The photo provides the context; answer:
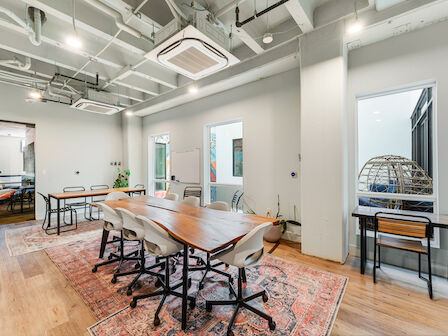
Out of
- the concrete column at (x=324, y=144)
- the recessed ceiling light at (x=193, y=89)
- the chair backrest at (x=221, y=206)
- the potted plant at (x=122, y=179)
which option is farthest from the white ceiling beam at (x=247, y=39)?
the potted plant at (x=122, y=179)

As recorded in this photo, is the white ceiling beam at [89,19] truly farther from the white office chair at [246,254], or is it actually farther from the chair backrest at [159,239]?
the white office chair at [246,254]

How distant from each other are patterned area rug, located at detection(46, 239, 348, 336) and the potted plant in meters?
3.90

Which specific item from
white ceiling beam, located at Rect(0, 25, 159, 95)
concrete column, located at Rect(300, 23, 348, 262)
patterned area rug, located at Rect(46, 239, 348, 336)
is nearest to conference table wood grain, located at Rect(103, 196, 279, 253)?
patterned area rug, located at Rect(46, 239, 348, 336)

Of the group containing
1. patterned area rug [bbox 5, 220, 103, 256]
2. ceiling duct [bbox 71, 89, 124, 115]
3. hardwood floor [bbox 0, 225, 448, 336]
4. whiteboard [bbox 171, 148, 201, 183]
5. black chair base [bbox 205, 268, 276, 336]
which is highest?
→ ceiling duct [bbox 71, 89, 124, 115]

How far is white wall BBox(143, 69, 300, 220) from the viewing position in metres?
3.73

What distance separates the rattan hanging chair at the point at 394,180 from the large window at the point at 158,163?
5.41 meters

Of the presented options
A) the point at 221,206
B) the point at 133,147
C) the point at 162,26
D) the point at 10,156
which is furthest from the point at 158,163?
the point at 162,26

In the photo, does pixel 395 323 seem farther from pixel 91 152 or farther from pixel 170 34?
pixel 91 152

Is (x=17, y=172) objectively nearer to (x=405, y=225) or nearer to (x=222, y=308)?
(x=222, y=308)

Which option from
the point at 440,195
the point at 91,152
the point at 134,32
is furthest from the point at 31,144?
the point at 440,195

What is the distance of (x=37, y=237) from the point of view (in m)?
3.96

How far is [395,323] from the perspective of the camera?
178 centimetres

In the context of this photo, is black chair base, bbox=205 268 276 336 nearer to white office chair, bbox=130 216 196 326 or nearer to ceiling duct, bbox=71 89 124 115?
white office chair, bbox=130 216 196 326

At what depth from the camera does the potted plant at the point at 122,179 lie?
21.4 ft
